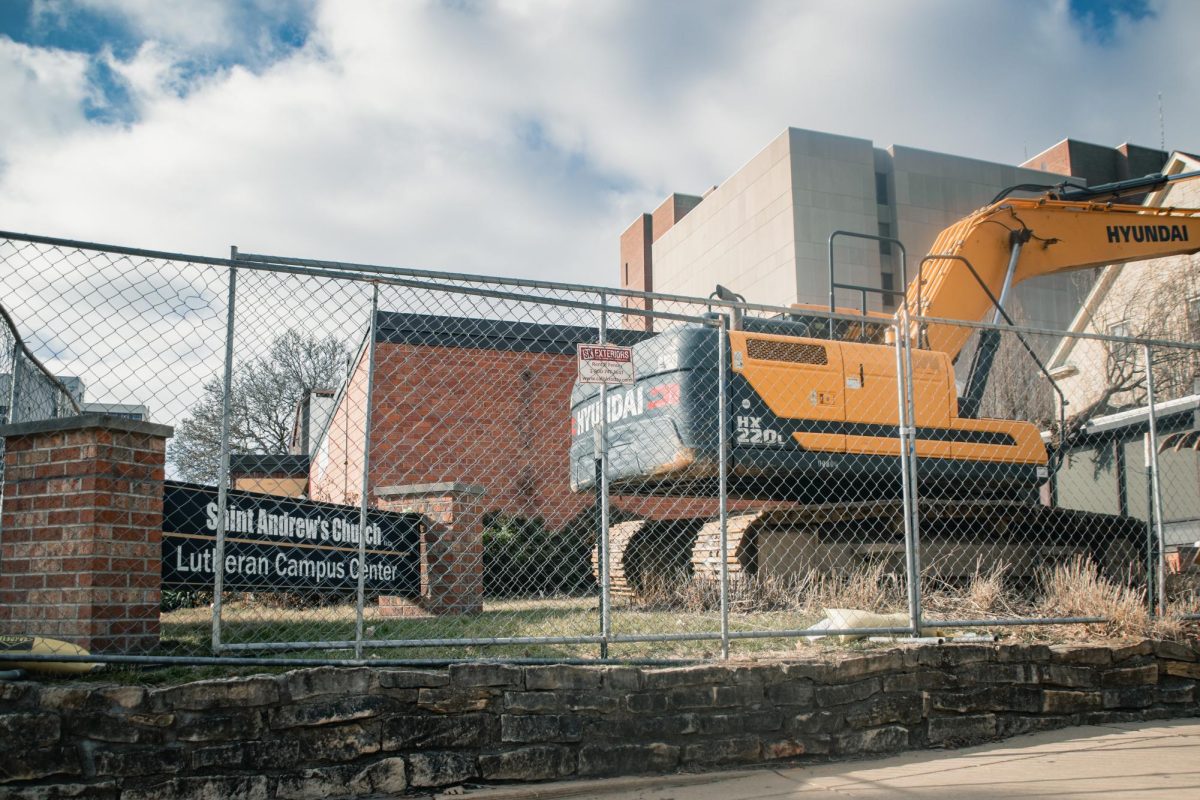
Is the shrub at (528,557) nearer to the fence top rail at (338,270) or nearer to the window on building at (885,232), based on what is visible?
the fence top rail at (338,270)

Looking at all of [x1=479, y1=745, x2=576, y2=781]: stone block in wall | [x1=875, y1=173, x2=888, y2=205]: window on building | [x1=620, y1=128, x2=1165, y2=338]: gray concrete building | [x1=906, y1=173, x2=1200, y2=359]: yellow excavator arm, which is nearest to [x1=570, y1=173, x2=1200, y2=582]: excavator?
[x1=906, y1=173, x2=1200, y2=359]: yellow excavator arm

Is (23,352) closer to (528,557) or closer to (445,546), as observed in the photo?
(445,546)

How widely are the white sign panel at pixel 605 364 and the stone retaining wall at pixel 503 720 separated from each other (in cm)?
141

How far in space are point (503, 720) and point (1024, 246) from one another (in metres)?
7.47

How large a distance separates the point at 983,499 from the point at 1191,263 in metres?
14.4

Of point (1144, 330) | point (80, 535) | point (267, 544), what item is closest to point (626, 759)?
point (80, 535)

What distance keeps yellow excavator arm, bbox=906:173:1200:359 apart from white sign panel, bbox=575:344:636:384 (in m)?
4.73

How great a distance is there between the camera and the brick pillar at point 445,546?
7988 millimetres

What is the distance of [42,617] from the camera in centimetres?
427

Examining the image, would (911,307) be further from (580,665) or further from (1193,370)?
(1193,370)

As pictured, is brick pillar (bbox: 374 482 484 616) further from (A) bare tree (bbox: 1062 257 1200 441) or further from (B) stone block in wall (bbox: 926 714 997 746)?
(A) bare tree (bbox: 1062 257 1200 441)

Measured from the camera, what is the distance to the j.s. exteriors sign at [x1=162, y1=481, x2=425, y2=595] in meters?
5.38

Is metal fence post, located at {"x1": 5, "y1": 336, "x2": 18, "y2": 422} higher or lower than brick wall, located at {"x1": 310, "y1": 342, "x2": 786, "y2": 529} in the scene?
lower

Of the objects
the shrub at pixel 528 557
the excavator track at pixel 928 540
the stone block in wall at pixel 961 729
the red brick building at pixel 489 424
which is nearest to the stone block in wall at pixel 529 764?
the stone block in wall at pixel 961 729
